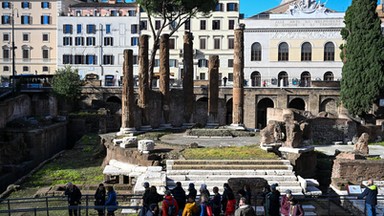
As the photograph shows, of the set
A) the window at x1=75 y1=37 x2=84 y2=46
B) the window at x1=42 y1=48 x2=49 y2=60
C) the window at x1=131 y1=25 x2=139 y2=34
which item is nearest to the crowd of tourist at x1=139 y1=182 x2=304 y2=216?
the window at x1=131 y1=25 x2=139 y2=34


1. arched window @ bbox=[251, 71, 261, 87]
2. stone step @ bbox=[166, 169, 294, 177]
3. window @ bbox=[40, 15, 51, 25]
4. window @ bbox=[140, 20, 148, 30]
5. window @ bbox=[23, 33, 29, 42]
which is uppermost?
window @ bbox=[40, 15, 51, 25]

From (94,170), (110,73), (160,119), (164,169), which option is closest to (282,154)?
(164,169)

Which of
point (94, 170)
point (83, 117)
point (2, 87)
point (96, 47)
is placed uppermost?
point (96, 47)

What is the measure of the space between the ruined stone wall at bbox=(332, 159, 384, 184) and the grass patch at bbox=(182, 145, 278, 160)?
284 cm

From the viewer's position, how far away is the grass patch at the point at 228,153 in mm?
19703

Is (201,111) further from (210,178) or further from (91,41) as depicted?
(91,41)

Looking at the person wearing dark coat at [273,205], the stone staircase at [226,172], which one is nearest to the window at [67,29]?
the stone staircase at [226,172]

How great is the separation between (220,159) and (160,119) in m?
12.7

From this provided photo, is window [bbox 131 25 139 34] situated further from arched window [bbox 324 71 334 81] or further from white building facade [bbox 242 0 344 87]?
arched window [bbox 324 71 334 81]

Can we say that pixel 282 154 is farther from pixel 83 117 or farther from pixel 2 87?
pixel 2 87

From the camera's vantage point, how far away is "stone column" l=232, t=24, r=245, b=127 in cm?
2858

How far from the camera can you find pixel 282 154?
2127 centimetres

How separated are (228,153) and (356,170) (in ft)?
18.1

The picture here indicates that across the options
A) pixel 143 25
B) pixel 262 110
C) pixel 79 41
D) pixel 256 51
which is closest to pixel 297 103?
pixel 262 110
